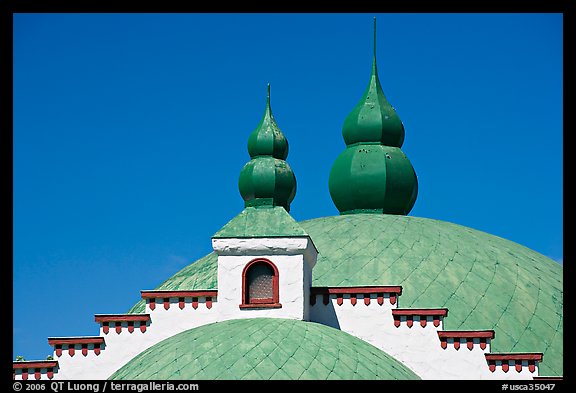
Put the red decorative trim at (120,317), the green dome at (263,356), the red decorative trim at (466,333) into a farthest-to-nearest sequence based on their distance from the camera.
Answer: the red decorative trim at (120,317) < the red decorative trim at (466,333) < the green dome at (263,356)

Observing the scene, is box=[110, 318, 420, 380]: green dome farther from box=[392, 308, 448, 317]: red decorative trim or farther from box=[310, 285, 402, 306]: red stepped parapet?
box=[310, 285, 402, 306]: red stepped parapet

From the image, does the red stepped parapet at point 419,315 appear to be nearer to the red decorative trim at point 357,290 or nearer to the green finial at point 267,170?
the red decorative trim at point 357,290

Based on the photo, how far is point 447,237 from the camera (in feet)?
139

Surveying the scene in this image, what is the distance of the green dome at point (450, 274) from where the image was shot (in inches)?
1529

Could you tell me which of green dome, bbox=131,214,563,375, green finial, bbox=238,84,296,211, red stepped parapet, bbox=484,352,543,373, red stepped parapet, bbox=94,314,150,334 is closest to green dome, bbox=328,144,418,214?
green dome, bbox=131,214,563,375

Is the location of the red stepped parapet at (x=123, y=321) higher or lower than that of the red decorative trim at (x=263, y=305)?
lower

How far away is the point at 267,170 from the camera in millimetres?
39969

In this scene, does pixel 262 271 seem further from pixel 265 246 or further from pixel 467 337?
pixel 467 337

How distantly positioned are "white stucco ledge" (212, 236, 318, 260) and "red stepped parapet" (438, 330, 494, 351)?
4176 mm

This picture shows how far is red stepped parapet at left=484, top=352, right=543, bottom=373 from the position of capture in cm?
3484

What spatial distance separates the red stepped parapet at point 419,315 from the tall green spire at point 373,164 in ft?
32.2

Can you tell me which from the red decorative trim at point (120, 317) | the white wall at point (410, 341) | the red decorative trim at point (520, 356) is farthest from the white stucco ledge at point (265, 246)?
the red decorative trim at point (520, 356)
